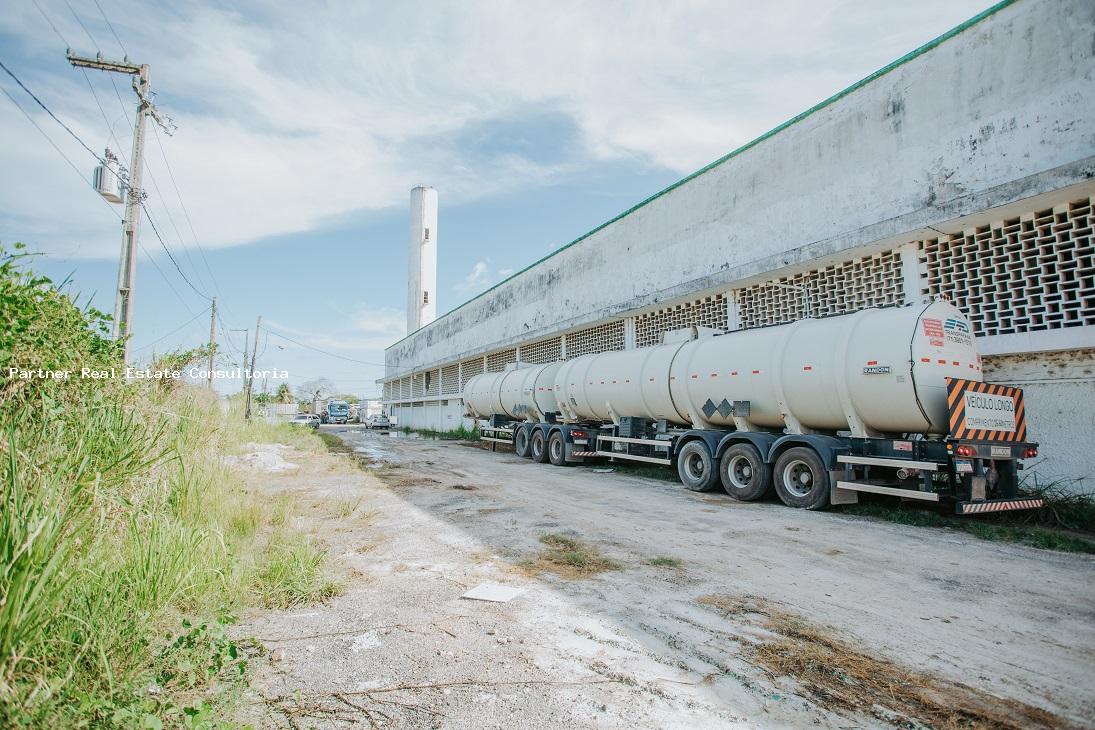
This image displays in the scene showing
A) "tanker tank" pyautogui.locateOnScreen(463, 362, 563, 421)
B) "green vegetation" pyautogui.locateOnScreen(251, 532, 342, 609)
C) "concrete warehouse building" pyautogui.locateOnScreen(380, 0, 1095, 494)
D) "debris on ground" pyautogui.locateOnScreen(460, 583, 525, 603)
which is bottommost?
"debris on ground" pyautogui.locateOnScreen(460, 583, 525, 603)

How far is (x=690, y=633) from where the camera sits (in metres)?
4.01

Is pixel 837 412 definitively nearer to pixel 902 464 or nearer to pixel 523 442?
pixel 902 464

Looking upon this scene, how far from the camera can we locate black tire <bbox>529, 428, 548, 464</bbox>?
683 inches

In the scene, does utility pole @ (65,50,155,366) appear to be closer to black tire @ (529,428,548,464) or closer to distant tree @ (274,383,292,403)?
black tire @ (529,428,548,464)

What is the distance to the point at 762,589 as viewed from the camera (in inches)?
198

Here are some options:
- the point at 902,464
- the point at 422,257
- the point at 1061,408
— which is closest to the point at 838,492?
the point at 902,464

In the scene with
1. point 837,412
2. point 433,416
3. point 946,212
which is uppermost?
point 946,212

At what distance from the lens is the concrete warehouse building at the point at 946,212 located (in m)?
8.57

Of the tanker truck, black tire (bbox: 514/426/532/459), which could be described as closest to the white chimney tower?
black tire (bbox: 514/426/532/459)

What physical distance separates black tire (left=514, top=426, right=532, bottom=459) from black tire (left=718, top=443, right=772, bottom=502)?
851cm

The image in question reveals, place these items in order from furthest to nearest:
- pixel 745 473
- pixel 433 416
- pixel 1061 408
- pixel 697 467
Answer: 1. pixel 433 416
2. pixel 697 467
3. pixel 745 473
4. pixel 1061 408

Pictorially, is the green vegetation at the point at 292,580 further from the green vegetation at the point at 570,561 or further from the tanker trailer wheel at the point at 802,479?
the tanker trailer wheel at the point at 802,479

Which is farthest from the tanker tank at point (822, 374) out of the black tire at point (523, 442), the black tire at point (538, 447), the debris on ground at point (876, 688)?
the black tire at point (523, 442)

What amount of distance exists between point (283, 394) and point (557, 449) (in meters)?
80.1
